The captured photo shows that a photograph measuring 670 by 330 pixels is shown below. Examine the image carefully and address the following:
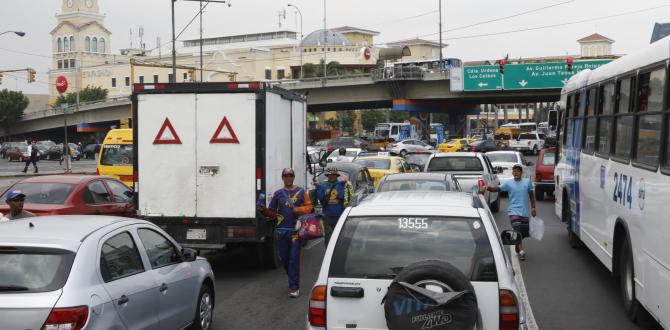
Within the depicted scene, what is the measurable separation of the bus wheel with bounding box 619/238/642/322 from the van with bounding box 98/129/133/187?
14623mm

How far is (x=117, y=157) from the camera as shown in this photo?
67.6 feet

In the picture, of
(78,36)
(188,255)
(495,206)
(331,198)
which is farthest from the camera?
(78,36)

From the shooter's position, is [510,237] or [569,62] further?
[569,62]

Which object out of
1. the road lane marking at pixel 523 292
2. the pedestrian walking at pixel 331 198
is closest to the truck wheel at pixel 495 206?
the road lane marking at pixel 523 292

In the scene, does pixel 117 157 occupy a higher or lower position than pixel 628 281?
higher

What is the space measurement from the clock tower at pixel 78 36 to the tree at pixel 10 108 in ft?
138

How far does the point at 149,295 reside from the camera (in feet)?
20.3

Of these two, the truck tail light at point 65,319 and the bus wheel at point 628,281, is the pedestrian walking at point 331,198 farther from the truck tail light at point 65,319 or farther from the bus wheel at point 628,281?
the truck tail light at point 65,319

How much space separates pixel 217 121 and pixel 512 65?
42121 mm

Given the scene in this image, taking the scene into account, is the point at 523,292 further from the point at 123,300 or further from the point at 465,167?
the point at 465,167

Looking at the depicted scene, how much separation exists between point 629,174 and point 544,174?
14.6m

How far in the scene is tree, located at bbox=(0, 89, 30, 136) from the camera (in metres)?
87.9

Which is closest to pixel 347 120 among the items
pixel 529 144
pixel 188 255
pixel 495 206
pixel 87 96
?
pixel 87 96

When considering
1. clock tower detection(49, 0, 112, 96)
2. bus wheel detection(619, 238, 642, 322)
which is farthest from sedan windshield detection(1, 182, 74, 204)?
clock tower detection(49, 0, 112, 96)
